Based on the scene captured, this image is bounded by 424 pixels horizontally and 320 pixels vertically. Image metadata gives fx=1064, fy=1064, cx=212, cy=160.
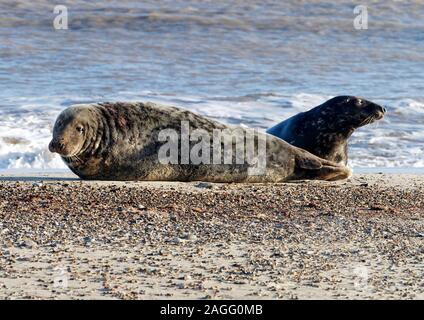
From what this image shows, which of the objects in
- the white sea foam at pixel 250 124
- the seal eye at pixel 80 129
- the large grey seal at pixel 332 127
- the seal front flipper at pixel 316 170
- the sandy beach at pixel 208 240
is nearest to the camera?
the sandy beach at pixel 208 240

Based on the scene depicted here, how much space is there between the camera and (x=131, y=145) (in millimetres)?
8547

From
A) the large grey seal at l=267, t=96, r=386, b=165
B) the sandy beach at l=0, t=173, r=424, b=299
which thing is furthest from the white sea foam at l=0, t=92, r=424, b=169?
the sandy beach at l=0, t=173, r=424, b=299

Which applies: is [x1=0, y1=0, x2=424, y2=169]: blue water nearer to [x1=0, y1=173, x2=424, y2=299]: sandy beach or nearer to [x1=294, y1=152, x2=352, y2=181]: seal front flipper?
[x1=294, y1=152, x2=352, y2=181]: seal front flipper

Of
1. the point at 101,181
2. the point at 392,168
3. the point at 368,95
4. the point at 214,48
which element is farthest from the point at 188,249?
the point at 214,48

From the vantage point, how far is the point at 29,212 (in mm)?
6863

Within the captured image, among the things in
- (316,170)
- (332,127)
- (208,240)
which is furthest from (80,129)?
(332,127)

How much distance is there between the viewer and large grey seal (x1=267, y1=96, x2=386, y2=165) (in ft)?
32.9

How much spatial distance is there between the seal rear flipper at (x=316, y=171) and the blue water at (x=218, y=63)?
1.37 m

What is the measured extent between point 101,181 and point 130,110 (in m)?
0.66

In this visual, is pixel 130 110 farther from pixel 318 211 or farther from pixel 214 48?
pixel 214 48

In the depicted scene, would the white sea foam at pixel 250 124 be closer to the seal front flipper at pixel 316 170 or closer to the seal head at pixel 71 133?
the seal front flipper at pixel 316 170

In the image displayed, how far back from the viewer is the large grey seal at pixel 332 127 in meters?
10.0

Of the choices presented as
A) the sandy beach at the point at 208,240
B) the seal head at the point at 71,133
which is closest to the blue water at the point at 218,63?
the seal head at the point at 71,133

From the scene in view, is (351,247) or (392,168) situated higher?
(351,247)
